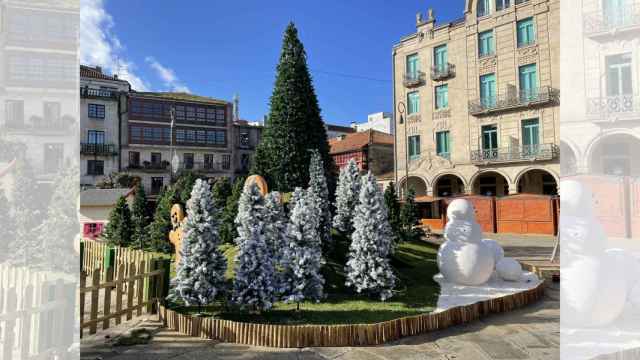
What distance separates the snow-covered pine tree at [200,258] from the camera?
20.6 ft

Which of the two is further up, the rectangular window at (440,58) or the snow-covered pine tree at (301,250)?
the rectangular window at (440,58)

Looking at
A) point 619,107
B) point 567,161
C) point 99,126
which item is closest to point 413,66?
point 567,161

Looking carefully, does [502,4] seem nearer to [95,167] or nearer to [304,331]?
[304,331]

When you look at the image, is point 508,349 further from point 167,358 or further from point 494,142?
point 494,142

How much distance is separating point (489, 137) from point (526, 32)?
5.54 metres

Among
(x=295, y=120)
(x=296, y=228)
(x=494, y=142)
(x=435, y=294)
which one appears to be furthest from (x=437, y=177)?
(x=296, y=228)

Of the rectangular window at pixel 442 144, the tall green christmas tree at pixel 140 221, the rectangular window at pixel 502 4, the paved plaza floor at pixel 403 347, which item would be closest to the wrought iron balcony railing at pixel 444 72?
the rectangular window at pixel 442 144

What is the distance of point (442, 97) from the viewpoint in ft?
75.7

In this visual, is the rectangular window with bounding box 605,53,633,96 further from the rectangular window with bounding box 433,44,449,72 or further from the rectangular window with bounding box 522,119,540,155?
the rectangular window with bounding box 433,44,449,72

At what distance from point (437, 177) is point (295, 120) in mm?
15280

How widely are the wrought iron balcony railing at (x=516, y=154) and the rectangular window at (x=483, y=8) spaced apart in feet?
23.9

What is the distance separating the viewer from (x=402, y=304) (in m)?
6.96

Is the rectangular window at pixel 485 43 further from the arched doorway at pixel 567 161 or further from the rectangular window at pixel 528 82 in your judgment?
the arched doorway at pixel 567 161

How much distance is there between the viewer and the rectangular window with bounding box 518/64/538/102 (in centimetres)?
1994
